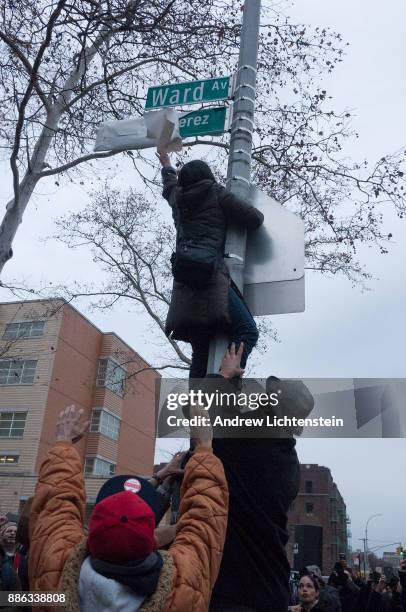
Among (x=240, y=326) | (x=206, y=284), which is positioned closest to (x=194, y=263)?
(x=206, y=284)

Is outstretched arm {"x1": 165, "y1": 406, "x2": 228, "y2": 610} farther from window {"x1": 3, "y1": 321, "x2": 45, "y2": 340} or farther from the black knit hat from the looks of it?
window {"x1": 3, "y1": 321, "x2": 45, "y2": 340}

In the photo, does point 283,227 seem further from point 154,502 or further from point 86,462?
point 86,462

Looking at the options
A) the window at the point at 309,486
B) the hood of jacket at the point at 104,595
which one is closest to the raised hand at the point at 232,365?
the hood of jacket at the point at 104,595

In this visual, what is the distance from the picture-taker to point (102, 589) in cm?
179

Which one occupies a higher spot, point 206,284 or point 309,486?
point 309,486

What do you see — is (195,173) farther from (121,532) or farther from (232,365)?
(121,532)

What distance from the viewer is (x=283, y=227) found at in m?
3.30

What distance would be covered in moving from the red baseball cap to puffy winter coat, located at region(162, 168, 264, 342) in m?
1.29

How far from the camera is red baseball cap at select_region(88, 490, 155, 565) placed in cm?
180

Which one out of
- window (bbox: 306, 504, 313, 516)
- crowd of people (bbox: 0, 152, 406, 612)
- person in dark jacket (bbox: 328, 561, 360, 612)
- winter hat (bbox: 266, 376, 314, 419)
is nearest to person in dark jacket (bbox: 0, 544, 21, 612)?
crowd of people (bbox: 0, 152, 406, 612)

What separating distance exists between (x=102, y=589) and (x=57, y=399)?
1224 inches

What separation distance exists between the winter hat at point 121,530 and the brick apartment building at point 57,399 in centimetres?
2456

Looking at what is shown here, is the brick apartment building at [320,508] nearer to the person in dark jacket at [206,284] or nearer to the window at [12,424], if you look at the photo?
the window at [12,424]

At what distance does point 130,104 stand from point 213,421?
7197 mm
